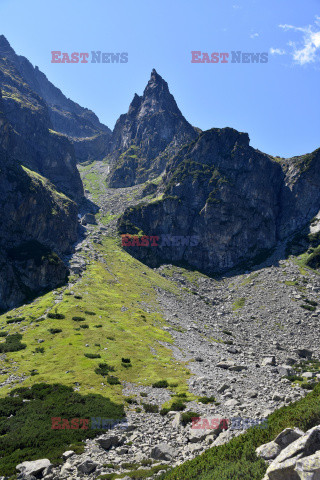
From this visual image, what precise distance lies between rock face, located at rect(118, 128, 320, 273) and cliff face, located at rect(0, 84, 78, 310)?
35.8m

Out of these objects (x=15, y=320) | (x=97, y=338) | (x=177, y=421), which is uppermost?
(x=177, y=421)

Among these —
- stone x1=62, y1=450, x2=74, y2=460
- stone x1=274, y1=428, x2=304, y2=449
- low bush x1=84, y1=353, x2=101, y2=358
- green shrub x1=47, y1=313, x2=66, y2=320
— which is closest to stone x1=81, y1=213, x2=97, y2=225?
green shrub x1=47, y1=313, x2=66, y2=320

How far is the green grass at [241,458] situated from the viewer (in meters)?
12.9

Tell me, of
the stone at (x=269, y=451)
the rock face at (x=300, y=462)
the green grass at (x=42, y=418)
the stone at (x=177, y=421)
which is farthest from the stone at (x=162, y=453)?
the rock face at (x=300, y=462)

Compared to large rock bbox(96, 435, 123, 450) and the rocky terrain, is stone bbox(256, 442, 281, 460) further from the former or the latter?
large rock bbox(96, 435, 123, 450)

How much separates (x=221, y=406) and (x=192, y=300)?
67697 millimetres

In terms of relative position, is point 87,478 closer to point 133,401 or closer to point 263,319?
point 133,401

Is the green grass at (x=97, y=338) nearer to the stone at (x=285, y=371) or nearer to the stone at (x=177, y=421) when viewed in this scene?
the stone at (x=177, y=421)

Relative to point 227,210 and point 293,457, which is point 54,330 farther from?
point 227,210

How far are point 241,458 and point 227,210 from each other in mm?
139149

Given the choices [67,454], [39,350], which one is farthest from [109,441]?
[39,350]

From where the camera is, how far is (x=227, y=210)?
146500 millimetres

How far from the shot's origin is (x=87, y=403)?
91.6 feet

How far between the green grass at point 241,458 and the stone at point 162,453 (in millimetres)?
3044
